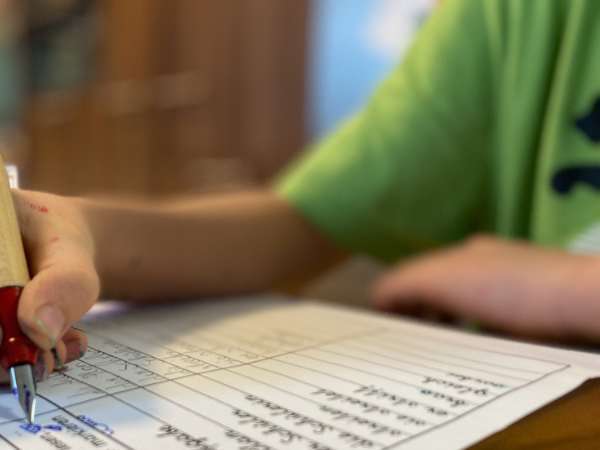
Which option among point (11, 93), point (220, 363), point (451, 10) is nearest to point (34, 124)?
point (11, 93)

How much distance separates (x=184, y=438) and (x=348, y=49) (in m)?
1.28

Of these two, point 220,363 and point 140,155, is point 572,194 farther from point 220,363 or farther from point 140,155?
point 140,155

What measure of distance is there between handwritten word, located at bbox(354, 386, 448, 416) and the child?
131 millimetres

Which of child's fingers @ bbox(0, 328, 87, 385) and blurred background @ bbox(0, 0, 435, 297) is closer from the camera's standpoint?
child's fingers @ bbox(0, 328, 87, 385)

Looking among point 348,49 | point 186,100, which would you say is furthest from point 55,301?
point 186,100

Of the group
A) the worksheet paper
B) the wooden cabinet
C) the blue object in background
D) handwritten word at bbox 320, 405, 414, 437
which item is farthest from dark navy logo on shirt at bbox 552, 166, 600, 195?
the wooden cabinet

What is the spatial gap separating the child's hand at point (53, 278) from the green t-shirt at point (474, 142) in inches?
11.2

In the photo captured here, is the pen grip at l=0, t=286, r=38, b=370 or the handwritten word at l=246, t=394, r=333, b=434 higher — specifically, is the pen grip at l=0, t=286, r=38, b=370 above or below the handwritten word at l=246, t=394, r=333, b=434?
above

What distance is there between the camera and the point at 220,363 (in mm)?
270

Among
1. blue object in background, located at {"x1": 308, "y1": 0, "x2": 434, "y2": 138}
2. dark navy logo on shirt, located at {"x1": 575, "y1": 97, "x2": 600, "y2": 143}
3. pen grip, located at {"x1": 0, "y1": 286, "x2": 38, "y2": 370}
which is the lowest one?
pen grip, located at {"x1": 0, "y1": 286, "x2": 38, "y2": 370}

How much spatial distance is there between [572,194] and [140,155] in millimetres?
1611

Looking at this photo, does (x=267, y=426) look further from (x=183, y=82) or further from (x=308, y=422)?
(x=183, y=82)

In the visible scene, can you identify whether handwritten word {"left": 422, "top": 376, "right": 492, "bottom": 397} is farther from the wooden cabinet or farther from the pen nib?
the wooden cabinet

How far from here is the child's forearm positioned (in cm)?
38
